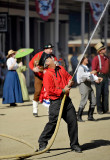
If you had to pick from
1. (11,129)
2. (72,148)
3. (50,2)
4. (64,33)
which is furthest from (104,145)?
(64,33)

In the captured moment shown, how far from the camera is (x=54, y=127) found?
705cm

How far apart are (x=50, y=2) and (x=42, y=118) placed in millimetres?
9254

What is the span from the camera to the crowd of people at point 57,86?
6.90 meters

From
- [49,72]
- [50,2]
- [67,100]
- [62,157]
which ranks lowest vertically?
[62,157]

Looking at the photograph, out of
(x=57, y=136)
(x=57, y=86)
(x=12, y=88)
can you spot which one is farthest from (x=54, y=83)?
(x=12, y=88)

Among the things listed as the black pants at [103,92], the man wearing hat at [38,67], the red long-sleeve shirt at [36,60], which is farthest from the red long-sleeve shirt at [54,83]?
the black pants at [103,92]

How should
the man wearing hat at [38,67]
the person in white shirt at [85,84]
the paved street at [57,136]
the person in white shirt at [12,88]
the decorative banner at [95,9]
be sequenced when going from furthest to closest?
1. the decorative banner at [95,9]
2. the person in white shirt at [12,88]
3. the man wearing hat at [38,67]
4. the person in white shirt at [85,84]
5. the paved street at [57,136]

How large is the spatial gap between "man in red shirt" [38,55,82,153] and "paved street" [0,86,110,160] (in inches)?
8.8

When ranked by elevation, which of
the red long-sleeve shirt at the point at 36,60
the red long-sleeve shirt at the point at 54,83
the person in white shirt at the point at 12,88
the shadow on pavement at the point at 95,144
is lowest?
the shadow on pavement at the point at 95,144

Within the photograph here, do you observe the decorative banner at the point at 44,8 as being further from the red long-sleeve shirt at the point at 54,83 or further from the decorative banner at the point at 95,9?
the red long-sleeve shirt at the point at 54,83

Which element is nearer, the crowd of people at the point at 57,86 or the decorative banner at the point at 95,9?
the crowd of people at the point at 57,86

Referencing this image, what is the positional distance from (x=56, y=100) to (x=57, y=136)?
140 cm

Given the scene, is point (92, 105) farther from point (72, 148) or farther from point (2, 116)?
point (72, 148)

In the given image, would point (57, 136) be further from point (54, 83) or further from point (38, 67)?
point (38, 67)
